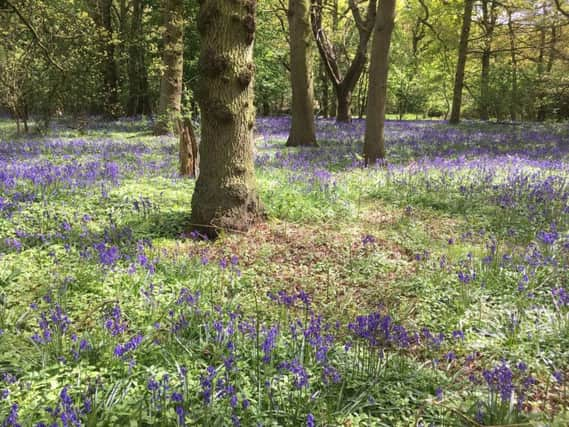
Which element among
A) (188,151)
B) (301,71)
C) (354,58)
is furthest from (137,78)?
(188,151)

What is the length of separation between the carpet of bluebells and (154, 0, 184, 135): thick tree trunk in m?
8.99

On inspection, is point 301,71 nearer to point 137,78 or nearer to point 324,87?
point 137,78

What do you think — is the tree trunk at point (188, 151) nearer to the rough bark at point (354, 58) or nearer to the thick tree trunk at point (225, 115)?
the thick tree trunk at point (225, 115)

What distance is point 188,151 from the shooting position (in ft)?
28.1

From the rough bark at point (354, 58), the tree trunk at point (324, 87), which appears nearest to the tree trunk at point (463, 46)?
the rough bark at point (354, 58)

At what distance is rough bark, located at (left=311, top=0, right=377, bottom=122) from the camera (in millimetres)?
18625

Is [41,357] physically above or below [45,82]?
below

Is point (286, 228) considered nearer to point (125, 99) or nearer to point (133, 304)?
point (133, 304)

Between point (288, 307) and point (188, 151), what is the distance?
5.87 m

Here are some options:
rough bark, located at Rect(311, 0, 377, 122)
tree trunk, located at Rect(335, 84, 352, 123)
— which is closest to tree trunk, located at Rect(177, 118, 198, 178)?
rough bark, located at Rect(311, 0, 377, 122)

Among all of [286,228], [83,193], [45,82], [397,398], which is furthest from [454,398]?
[45,82]

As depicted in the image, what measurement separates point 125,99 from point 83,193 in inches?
972

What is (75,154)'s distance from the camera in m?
11.2

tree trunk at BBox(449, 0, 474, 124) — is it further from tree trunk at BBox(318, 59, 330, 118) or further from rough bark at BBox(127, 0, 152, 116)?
rough bark at BBox(127, 0, 152, 116)
